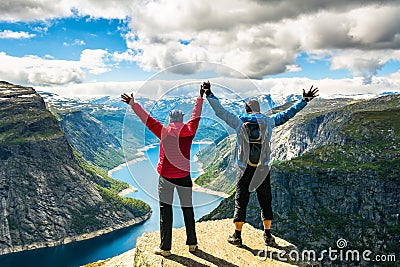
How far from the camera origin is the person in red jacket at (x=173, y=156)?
10430 millimetres

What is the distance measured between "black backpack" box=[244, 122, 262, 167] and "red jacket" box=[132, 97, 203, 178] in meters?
2.03

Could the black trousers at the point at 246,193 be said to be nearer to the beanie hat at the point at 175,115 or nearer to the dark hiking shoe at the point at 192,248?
the dark hiking shoe at the point at 192,248

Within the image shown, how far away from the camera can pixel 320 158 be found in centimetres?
19062

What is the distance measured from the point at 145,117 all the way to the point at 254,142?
12.8 ft

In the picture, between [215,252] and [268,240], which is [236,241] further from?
[268,240]

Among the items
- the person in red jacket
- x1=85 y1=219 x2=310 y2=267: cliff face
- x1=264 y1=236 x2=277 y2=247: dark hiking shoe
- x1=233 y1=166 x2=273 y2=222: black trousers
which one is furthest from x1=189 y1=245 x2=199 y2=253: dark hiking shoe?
x1=264 y1=236 x2=277 y2=247: dark hiking shoe

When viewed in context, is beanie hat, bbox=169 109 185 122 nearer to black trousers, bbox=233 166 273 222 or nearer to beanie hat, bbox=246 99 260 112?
beanie hat, bbox=246 99 260 112

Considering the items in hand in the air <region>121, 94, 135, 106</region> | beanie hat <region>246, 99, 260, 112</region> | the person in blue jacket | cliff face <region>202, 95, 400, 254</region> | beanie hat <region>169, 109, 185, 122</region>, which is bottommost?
cliff face <region>202, 95, 400, 254</region>

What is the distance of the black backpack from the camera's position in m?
11.5

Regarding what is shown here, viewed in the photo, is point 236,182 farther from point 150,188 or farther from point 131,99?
point 131,99

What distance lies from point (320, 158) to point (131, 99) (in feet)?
638

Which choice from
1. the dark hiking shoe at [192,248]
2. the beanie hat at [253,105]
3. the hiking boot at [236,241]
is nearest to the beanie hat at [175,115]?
the beanie hat at [253,105]

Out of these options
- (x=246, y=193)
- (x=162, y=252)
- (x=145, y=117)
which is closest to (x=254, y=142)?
(x=246, y=193)

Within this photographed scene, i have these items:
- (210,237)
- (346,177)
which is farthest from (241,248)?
(346,177)
